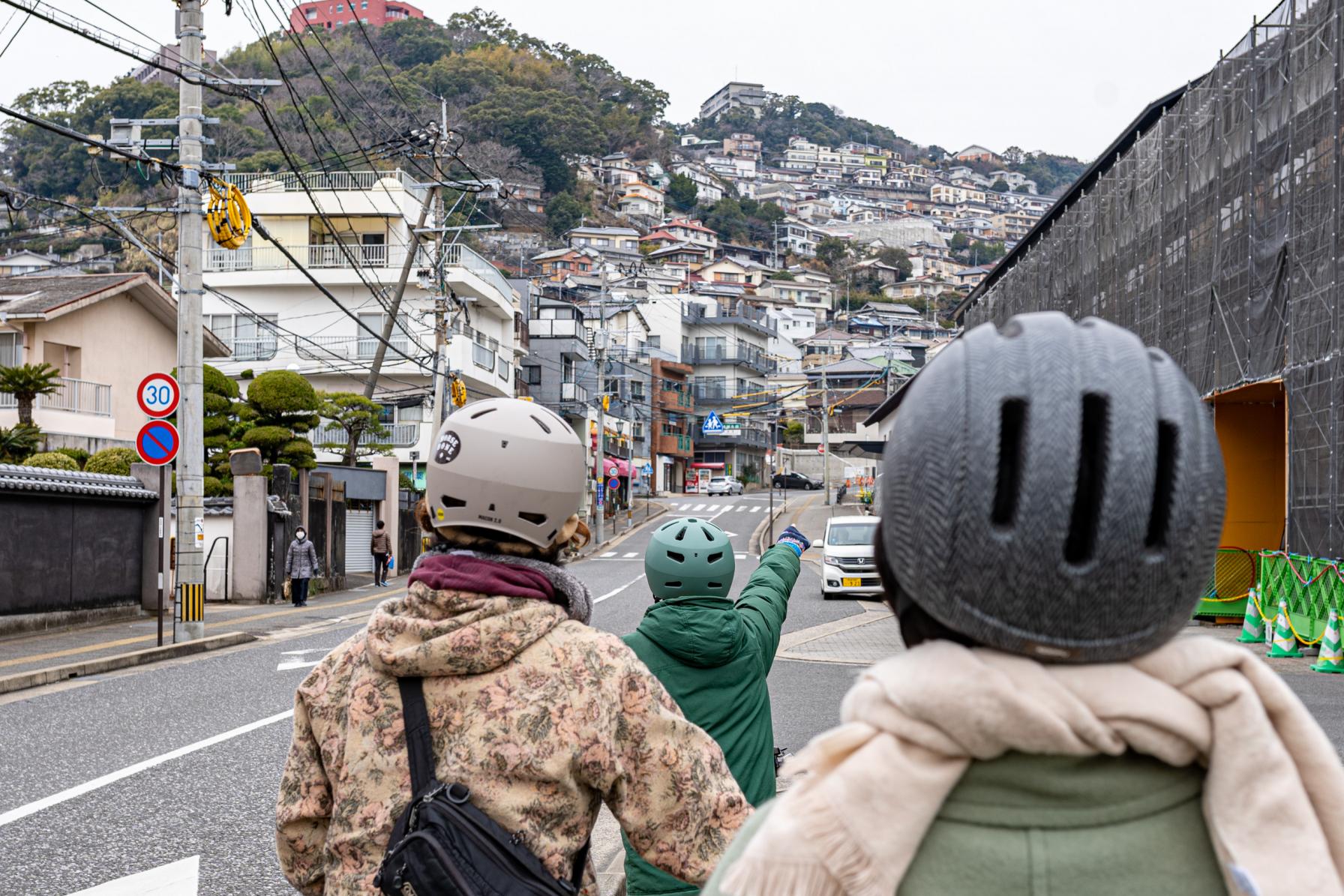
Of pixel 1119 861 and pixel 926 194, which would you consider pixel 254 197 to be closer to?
pixel 1119 861

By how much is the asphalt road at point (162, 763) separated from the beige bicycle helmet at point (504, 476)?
4.07 metres

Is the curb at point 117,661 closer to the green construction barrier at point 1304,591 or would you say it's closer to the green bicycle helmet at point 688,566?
the green bicycle helmet at point 688,566

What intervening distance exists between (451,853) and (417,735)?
0.74 ft

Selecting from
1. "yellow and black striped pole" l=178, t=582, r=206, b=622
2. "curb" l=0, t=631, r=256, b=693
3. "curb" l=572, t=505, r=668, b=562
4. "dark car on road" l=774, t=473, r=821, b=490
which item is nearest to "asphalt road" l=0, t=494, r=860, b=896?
"curb" l=0, t=631, r=256, b=693

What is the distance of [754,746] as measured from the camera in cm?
382

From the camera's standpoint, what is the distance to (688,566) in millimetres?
3846

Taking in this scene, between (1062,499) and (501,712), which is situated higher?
(1062,499)

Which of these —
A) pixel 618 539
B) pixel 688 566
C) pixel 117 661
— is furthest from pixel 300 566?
pixel 618 539

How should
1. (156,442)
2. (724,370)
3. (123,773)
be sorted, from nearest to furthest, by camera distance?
(123,773) → (156,442) → (724,370)

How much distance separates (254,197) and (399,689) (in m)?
49.5

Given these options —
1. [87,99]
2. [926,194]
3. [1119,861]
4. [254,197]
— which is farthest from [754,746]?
[926,194]

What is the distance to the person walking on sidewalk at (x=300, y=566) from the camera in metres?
24.7

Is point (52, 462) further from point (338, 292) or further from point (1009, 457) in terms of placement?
point (338, 292)

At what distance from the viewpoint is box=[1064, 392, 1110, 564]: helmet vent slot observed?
1.30m
